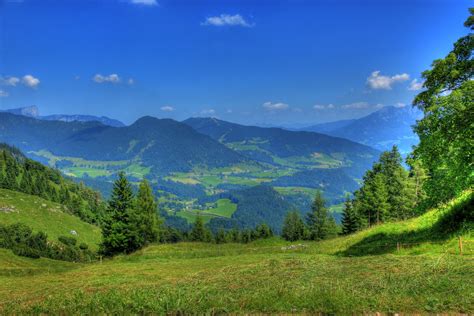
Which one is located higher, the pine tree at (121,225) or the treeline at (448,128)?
the treeline at (448,128)

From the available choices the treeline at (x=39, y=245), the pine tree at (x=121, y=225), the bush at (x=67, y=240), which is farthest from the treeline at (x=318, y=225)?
the bush at (x=67, y=240)

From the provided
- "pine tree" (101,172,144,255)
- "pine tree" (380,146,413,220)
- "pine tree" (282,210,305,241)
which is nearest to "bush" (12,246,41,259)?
"pine tree" (101,172,144,255)

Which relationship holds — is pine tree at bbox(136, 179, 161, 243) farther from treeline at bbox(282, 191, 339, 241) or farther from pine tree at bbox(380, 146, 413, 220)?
pine tree at bbox(380, 146, 413, 220)

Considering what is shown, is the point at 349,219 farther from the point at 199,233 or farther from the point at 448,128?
the point at 448,128

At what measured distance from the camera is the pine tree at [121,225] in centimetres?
6681

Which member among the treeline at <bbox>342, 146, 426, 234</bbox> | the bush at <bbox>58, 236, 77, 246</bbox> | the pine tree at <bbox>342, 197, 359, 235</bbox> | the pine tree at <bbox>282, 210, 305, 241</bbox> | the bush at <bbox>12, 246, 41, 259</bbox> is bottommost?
the bush at <bbox>58, 236, 77, 246</bbox>

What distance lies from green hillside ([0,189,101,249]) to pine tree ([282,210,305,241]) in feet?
304

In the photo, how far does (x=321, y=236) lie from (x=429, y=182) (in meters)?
88.2

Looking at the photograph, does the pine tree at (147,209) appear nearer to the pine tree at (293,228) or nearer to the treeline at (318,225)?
the treeline at (318,225)

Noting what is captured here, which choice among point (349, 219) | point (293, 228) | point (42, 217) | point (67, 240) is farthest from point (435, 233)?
point (42, 217)

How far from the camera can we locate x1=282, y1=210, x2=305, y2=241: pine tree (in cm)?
11737

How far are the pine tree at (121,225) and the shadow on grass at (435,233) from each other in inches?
1768

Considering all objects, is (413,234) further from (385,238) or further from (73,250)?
(73,250)

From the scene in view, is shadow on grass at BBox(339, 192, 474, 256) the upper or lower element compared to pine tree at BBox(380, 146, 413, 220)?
lower
